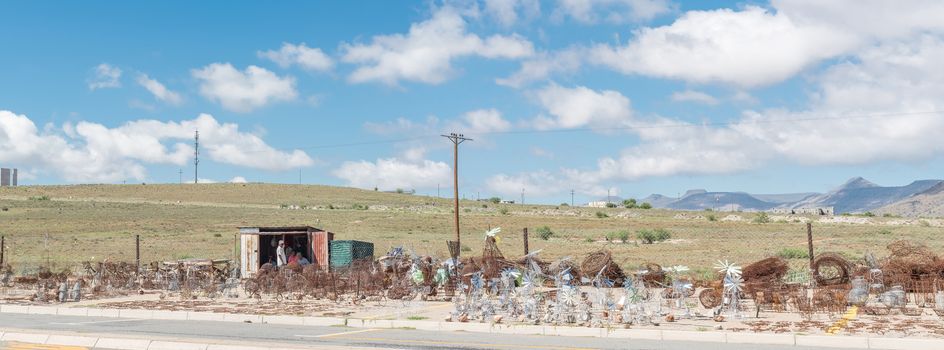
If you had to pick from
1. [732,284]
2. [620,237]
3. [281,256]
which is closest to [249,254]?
[281,256]

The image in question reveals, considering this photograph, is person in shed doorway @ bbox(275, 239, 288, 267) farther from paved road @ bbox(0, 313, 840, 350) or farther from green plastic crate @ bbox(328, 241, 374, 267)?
paved road @ bbox(0, 313, 840, 350)

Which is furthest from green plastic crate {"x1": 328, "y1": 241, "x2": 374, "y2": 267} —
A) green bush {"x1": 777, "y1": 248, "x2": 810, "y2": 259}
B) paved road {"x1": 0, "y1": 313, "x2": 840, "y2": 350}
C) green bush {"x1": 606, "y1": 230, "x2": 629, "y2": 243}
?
green bush {"x1": 606, "y1": 230, "x2": 629, "y2": 243}

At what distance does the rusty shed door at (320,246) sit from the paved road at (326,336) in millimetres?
12156

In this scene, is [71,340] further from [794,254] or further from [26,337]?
[794,254]

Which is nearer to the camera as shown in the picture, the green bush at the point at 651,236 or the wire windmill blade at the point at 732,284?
the wire windmill blade at the point at 732,284

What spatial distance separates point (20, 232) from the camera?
6712cm

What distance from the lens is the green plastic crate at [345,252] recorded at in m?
30.2

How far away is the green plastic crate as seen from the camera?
1189 inches

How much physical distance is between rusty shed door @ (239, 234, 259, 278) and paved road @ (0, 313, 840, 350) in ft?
39.3

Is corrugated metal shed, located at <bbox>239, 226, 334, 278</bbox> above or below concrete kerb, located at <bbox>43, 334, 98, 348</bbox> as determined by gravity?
above

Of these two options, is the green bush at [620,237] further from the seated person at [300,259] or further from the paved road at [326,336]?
the paved road at [326,336]

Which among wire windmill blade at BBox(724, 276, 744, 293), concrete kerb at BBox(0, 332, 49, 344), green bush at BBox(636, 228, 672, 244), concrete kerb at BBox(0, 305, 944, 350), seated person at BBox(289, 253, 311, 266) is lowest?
concrete kerb at BBox(0, 305, 944, 350)

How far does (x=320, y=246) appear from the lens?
3066cm

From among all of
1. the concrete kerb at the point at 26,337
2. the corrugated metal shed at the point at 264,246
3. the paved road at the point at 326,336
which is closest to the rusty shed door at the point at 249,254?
the corrugated metal shed at the point at 264,246
